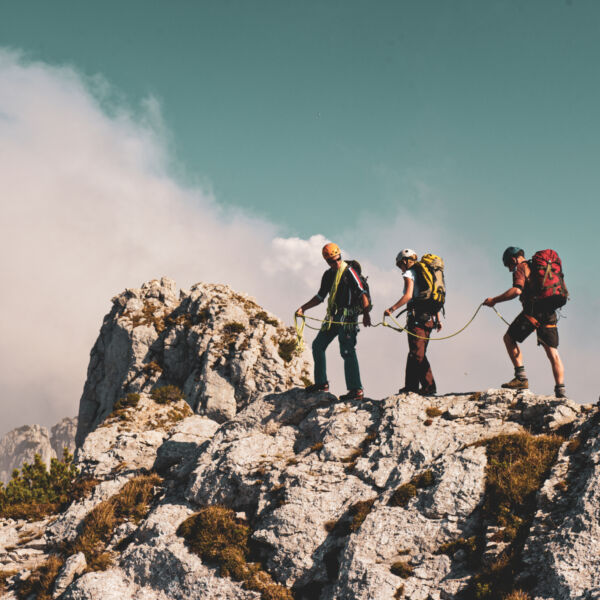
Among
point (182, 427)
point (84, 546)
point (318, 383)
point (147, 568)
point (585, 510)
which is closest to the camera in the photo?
point (585, 510)

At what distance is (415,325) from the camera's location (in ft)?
40.9

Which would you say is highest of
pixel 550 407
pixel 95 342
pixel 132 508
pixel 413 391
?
pixel 95 342

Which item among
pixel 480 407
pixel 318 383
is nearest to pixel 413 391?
pixel 480 407

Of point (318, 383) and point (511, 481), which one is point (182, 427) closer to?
point (318, 383)

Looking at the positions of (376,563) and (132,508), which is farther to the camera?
(132,508)

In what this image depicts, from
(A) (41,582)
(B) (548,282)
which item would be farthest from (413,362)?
(A) (41,582)

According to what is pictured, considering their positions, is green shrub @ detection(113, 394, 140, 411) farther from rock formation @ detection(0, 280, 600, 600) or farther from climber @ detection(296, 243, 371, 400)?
climber @ detection(296, 243, 371, 400)

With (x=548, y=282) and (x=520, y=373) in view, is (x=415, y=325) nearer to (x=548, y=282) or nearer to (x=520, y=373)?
(x=520, y=373)

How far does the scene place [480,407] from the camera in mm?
11703

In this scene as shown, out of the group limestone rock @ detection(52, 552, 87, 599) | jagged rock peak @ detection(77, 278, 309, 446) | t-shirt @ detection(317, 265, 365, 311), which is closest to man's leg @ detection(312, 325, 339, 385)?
t-shirt @ detection(317, 265, 365, 311)

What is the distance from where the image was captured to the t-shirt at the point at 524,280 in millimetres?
11023

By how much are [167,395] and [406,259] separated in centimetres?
2205

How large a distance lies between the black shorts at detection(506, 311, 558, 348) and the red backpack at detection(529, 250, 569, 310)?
0.26 meters

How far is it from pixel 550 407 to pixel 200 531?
863cm
